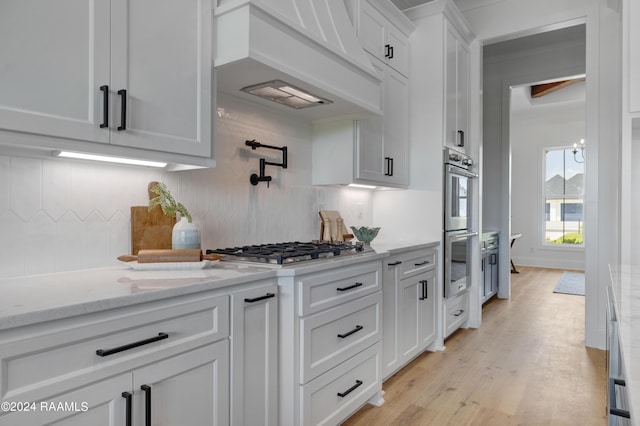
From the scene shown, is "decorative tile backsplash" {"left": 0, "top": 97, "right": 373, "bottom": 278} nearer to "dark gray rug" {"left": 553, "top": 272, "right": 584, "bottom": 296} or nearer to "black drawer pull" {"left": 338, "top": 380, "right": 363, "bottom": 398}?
"black drawer pull" {"left": 338, "top": 380, "right": 363, "bottom": 398}

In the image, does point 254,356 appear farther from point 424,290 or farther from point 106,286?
point 424,290

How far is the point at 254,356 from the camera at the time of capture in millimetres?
1628

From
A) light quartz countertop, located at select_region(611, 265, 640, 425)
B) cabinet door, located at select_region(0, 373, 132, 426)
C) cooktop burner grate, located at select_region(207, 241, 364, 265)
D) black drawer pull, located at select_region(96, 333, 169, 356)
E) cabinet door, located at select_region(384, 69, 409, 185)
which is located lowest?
cabinet door, located at select_region(0, 373, 132, 426)

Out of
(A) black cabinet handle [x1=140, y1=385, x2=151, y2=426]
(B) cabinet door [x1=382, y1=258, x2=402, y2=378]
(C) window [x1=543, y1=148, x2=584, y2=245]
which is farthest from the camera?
(C) window [x1=543, y1=148, x2=584, y2=245]

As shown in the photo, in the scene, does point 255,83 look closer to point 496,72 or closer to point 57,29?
point 57,29

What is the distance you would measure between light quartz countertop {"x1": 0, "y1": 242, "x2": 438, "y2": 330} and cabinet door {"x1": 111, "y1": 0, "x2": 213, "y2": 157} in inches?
19.3

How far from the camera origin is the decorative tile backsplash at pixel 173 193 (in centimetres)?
150

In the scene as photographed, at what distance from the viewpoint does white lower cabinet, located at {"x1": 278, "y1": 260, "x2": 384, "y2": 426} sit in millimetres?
1771

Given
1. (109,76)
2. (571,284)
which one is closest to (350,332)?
(109,76)

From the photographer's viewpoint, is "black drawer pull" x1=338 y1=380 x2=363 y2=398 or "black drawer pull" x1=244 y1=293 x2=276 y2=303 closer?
"black drawer pull" x1=244 y1=293 x2=276 y2=303

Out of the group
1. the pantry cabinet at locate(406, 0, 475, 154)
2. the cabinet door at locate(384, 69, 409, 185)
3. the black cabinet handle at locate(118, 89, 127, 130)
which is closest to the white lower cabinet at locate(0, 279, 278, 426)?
the black cabinet handle at locate(118, 89, 127, 130)

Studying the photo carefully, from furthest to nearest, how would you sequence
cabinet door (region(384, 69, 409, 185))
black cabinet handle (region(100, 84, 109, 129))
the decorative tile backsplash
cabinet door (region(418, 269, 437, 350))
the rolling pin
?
cabinet door (region(384, 69, 409, 185))
cabinet door (region(418, 269, 437, 350))
the rolling pin
the decorative tile backsplash
black cabinet handle (region(100, 84, 109, 129))

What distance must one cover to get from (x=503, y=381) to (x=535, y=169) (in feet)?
22.4

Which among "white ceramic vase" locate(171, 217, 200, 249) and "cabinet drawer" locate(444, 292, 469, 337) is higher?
"white ceramic vase" locate(171, 217, 200, 249)
